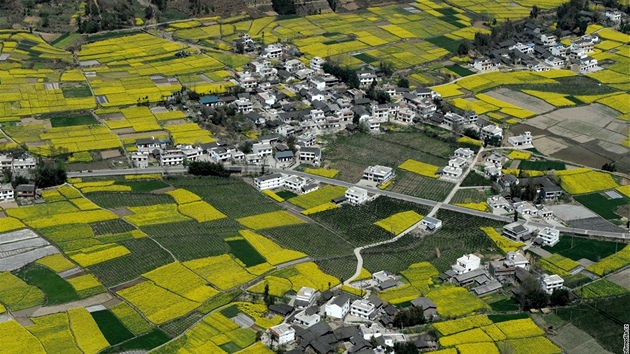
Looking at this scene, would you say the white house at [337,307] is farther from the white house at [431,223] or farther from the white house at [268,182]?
the white house at [268,182]

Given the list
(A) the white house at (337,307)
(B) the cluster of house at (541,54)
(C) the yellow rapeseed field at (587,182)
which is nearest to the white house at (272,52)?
(B) the cluster of house at (541,54)

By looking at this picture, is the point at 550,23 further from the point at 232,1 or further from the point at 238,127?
the point at 238,127

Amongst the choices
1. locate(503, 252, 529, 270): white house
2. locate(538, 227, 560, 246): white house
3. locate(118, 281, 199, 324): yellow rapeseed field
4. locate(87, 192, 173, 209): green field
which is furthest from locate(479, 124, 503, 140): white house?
locate(118, 281, 199, 324): yellow rapeseed field

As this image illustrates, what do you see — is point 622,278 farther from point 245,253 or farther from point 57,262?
point 57,262

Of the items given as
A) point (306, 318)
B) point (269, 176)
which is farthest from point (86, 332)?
point (269, 176)

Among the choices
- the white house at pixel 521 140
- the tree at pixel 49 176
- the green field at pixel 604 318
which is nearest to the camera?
the green field at pixel 604 318

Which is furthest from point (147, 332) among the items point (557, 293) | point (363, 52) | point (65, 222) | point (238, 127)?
point (363, 52)
